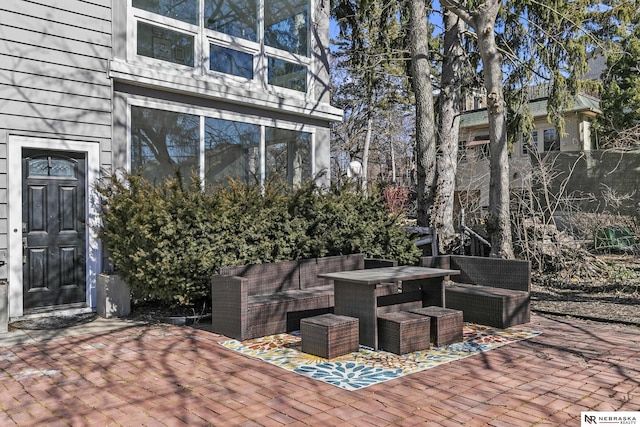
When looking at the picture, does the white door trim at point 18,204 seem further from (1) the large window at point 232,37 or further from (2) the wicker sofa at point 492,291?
(2) the wicker sofa at point 492,291

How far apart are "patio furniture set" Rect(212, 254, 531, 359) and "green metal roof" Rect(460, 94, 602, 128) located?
45.8 feet

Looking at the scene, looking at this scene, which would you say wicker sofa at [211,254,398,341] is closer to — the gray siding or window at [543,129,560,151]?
the gray siding

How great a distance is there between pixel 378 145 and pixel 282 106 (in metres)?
23.2

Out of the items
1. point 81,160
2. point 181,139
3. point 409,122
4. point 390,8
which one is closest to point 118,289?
point 81,160

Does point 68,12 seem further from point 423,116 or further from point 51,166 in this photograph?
point 423,116

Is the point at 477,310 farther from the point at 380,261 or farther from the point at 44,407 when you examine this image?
the point at 44,407

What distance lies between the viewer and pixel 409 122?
98.0 ft

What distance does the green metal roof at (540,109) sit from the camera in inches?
878

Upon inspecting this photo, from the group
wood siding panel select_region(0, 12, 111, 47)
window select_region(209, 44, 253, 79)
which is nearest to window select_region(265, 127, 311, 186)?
window select_region(209, 44, 253, 79)

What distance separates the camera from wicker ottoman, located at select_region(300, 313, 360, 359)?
4.54m

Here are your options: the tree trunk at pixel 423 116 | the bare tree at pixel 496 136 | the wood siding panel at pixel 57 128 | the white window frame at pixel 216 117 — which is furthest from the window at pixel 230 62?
the tree trunk at pixel 423 116

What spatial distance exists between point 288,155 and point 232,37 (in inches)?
90.1

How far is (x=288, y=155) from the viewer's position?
9.46m

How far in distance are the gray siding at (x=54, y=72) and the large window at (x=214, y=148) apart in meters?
0.61
